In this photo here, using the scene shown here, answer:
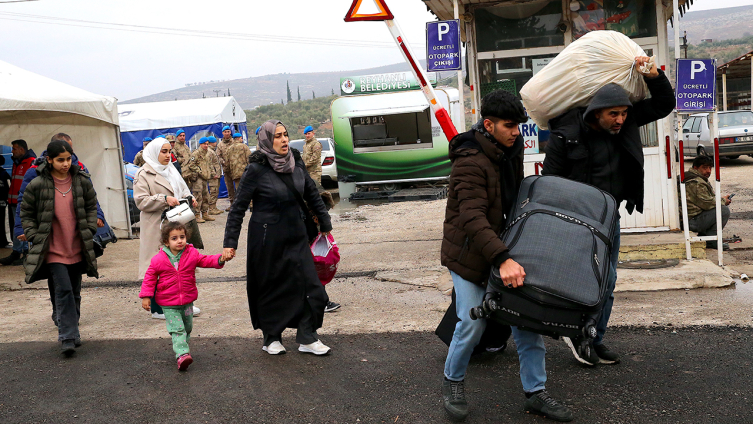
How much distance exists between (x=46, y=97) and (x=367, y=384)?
780 cm

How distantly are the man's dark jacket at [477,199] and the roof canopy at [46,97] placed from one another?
7820 mm

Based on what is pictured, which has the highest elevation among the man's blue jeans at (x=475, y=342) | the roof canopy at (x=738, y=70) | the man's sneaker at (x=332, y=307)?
the roof canopy at (x=738, y=70)

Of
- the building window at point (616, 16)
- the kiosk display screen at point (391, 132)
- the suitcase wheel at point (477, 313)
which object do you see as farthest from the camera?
the kiosk display screen at point (391, 132)

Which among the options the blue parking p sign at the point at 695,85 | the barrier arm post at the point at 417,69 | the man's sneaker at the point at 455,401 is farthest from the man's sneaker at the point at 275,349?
the blue parking p sign at the point at 695,85

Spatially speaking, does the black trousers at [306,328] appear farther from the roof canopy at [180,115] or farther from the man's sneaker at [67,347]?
the roof canopy at [180,115]

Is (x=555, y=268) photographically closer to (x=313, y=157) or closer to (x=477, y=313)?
(x=477, y=313)

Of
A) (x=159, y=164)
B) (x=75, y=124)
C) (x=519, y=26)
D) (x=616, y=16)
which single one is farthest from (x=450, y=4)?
(x=75, y=124)

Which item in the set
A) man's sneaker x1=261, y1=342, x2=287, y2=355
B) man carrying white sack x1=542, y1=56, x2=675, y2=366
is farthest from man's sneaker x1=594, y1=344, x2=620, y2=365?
man's sneaker x1=261, y1=342, x2=287, y2=355

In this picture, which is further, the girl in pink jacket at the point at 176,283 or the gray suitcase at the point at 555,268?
the girl in pink jacket at the point at 176,283

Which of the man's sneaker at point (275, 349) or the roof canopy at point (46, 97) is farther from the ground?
the roof canopy at point (46, 97)

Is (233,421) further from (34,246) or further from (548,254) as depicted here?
(34,246)

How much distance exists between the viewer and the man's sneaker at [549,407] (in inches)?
137

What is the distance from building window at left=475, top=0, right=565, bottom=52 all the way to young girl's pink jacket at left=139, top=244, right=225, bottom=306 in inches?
180

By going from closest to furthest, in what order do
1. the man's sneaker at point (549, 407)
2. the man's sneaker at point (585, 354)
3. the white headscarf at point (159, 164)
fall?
1. the man's sneaker at point (549, 407)
2. the man's sneaker at point (585, 354)
3. the white headscarf at point (159, 164)
